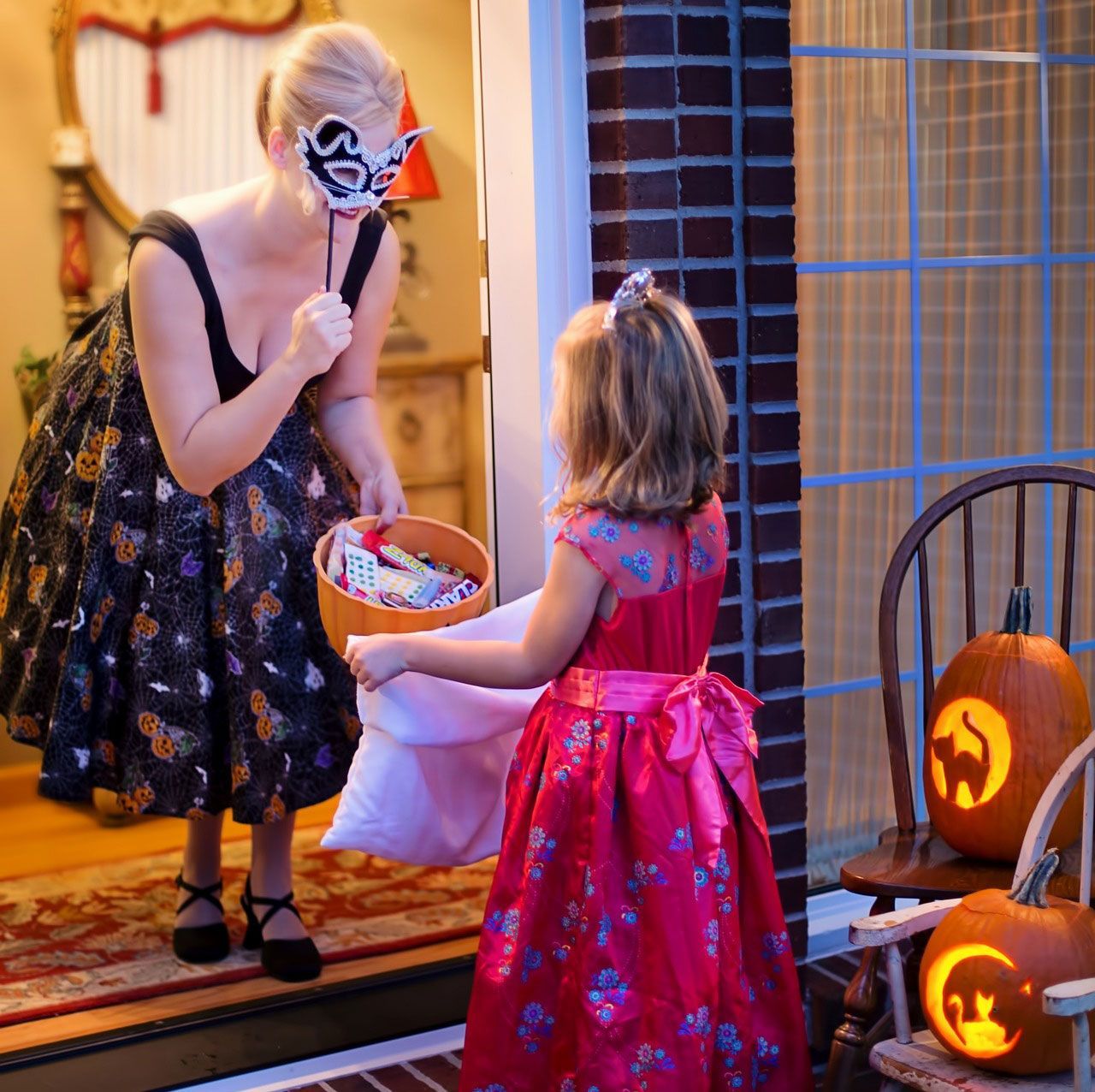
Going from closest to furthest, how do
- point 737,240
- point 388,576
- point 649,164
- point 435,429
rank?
point 388,576 < point 649,164 < point 737,240 < point 435,429

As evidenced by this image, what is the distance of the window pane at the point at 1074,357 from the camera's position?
3.22m

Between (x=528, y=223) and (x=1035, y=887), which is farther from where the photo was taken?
(x=528, y=223)

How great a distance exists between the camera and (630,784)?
6.67 ft

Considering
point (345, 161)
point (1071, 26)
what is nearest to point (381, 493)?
point (345, 161)

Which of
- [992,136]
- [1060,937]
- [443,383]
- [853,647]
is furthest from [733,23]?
[443,383]

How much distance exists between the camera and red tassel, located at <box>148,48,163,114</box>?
441 centimetres

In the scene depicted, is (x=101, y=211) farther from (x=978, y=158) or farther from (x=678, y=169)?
(x=978, y=158)

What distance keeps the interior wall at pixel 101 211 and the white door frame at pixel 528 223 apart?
2102 mm

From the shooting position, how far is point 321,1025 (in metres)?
2.66

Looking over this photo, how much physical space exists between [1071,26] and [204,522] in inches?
80.1

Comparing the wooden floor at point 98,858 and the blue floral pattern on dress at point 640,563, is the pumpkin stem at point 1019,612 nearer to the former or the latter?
the blue floral pattern on dress at point 640,563

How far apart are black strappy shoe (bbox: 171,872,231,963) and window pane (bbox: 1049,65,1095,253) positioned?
2211 millimetres

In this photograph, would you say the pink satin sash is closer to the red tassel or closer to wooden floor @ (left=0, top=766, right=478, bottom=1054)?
wooden floor @ (left=0, top=766, right=478, bottom=1054)

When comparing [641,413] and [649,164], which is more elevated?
[649,164]
